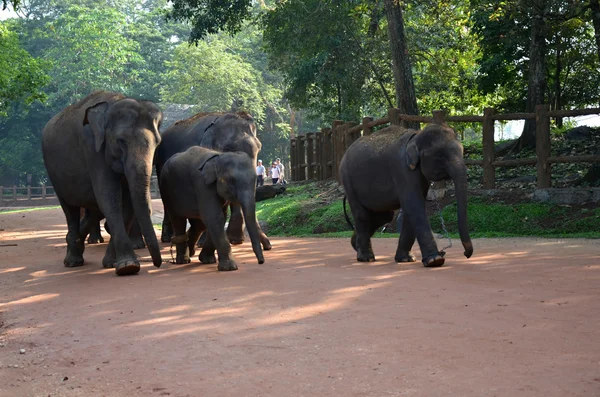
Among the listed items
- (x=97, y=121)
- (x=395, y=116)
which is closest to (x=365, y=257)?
(x=97, y=121)

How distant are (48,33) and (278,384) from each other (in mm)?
57578

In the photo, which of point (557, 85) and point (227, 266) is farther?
point (557, 85)

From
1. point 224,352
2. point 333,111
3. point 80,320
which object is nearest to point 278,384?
point 224,352

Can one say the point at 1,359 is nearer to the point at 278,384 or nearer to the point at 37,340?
the point at 37,340

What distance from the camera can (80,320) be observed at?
6781mm

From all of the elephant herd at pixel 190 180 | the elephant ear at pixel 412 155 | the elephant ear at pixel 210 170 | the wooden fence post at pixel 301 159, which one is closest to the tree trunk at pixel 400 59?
the elephant herd at pixel 190 180

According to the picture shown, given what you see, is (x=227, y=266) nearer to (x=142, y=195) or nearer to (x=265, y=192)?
(x=142, y=195)

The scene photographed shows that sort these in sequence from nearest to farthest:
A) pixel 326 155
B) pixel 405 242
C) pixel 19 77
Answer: pixel 405 242
pixel 19 77
pixel 326 155

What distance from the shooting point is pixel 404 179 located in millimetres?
9875

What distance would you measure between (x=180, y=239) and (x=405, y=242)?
271 centimetres

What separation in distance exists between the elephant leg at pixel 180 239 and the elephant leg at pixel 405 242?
8.45 ft

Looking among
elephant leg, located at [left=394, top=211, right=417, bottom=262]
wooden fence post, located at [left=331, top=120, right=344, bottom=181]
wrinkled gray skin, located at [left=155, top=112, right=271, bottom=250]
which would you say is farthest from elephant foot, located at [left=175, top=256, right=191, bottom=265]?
wooden fence post, located at [left=331, top=120, right=344, bottom=181]

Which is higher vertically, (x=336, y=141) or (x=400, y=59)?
(x=400, y=59)

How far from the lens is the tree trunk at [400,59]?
19594 mm
